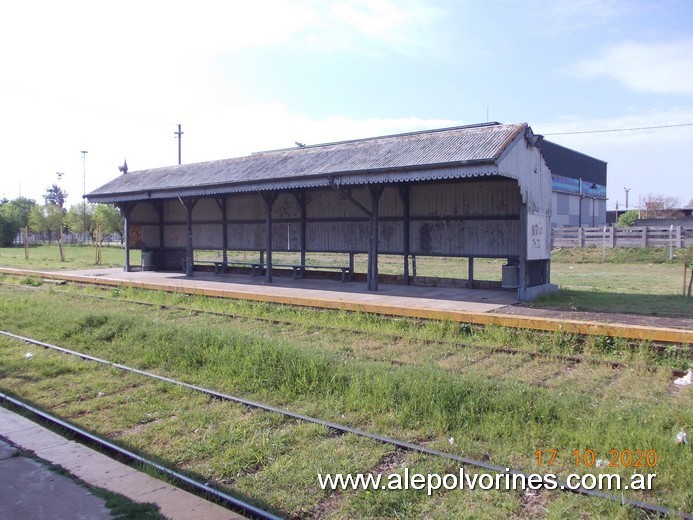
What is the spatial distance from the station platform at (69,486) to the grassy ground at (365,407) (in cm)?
43

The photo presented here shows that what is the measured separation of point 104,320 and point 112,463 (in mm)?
6526

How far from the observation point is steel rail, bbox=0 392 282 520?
4008 mm

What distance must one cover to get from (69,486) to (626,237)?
108ft

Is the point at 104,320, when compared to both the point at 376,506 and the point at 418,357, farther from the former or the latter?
the point at 376,506

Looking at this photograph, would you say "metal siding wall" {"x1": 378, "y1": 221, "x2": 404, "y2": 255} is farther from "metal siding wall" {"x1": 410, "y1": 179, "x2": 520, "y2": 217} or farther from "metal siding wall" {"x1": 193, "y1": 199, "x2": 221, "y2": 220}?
"metal siding wall" {"x1": 193, "y1": 199, "x2": 221, "y2": 220}

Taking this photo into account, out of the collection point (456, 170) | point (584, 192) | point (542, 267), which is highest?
point (584, 192)

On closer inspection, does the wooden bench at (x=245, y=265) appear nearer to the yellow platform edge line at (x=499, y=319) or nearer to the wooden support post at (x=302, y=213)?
the wooden support post at (x=302, y=213)

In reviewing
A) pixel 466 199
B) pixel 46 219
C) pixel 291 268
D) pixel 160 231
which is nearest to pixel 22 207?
pixel 46 219

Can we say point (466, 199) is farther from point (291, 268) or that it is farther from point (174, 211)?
point (174, 211)

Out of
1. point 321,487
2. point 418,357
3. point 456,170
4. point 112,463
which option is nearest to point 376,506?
point 321,487

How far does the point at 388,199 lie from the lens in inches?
650

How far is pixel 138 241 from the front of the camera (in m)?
23.2

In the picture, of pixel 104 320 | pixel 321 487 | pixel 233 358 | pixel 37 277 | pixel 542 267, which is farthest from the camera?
pixel 37 277

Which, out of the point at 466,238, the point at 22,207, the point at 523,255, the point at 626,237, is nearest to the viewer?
the point at 523,255
